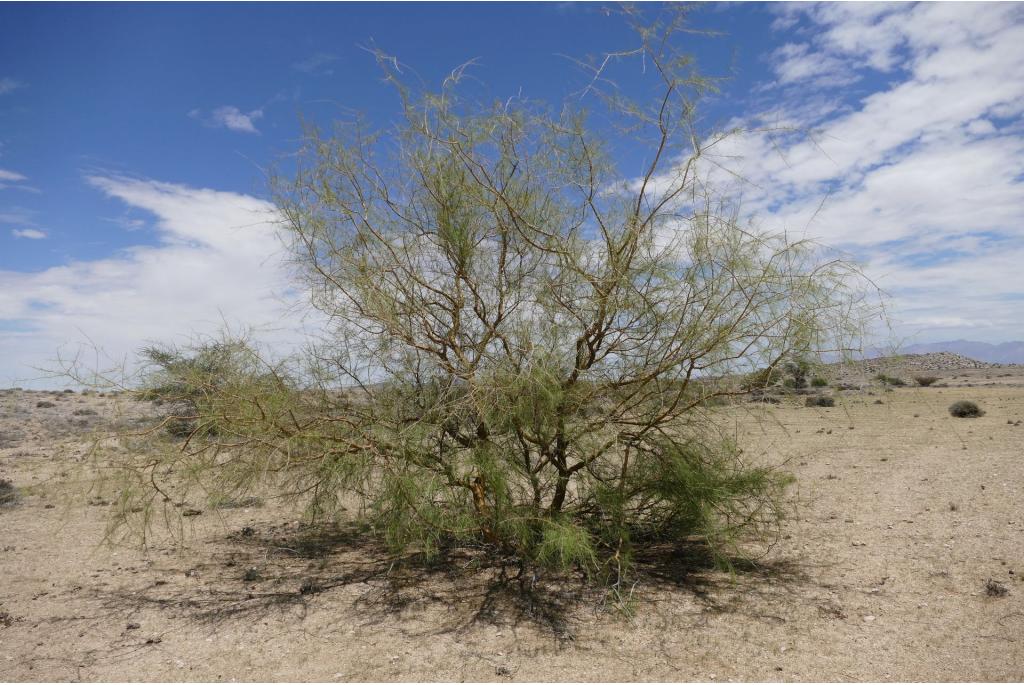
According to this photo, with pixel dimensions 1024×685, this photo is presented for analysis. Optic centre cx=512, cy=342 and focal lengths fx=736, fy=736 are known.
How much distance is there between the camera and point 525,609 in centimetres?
663

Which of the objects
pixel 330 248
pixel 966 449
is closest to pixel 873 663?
pixel 330 248

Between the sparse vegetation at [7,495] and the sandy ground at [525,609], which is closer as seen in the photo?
the sandy ground at [525,609]

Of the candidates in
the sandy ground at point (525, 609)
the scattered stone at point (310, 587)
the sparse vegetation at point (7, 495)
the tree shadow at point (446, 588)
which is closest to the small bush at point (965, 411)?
the sandy ground at point (525, 609)

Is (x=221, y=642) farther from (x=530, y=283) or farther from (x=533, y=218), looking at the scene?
(x=533, y=218)

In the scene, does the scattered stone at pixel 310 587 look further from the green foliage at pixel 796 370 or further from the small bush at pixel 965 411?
the small bush at pixel 965 411

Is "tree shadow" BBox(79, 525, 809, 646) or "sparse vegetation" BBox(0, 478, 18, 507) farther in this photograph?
"sparse vegetation" BBox(0, 478, 18, 507)

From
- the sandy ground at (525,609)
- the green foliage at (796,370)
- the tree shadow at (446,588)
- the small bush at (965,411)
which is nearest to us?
the sandy ground at (525,609)

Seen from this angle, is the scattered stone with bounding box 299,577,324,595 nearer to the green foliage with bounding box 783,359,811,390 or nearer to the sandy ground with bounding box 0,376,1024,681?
the sandy ground with bounding box 0,376,1024,681

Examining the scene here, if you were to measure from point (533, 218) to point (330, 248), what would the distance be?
211 cm

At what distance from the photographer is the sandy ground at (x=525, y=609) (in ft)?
17.9

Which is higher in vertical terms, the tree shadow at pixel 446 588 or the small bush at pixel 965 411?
the small bush at pixel 965 411

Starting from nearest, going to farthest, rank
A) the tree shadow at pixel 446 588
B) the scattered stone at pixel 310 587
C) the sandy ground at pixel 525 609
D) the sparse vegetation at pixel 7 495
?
1. the sandy ground at pixel 525 609
2. the tree shadow at pixel 446 588
3. the scattered stone at pixel 310 587
4. the sparse vegetation at pixel 7 495

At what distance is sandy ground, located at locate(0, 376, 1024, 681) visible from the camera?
546 centimetres

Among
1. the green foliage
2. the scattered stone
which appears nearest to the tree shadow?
the scattered stone
